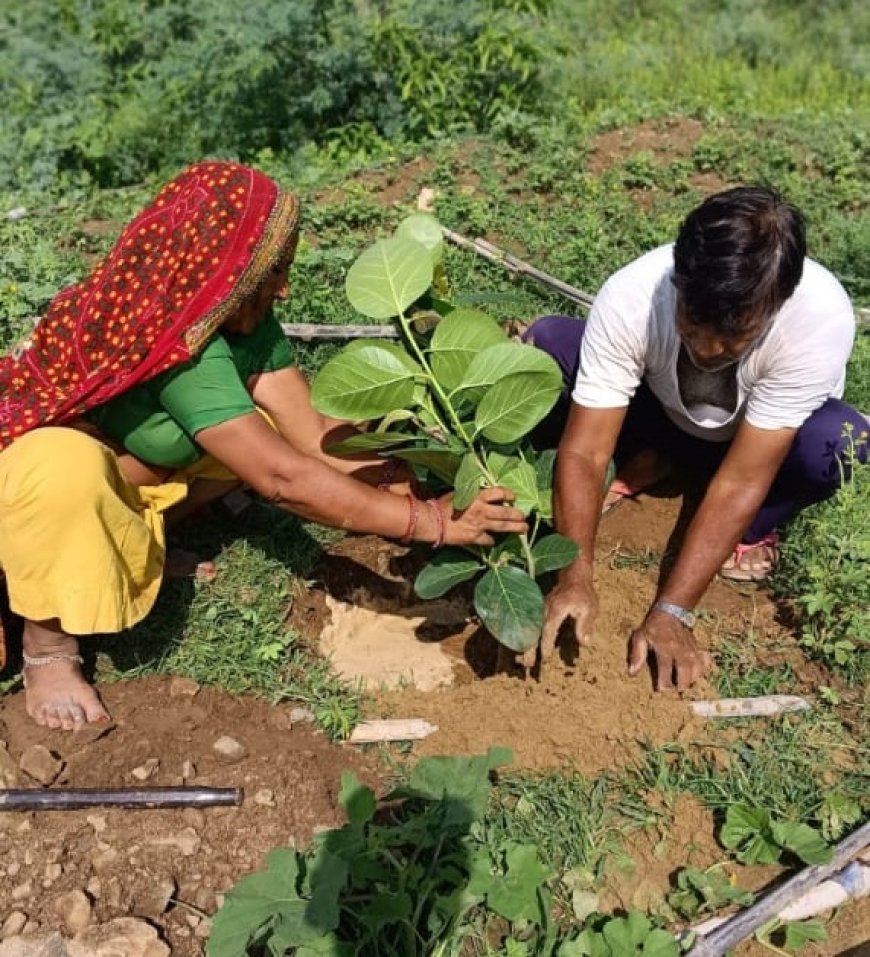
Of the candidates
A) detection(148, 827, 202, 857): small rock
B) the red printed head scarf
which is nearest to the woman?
the red printed head scarf

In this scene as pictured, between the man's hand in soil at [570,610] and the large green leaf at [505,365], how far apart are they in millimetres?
449

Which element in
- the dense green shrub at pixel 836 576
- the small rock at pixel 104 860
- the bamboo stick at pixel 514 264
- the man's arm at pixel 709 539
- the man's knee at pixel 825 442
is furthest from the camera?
the bamboo stick at pixel 514 264

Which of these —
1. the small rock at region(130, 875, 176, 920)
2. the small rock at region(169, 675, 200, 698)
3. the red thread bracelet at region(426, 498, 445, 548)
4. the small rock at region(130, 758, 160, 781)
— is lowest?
the small rock at region(169, 675, 200, 698)

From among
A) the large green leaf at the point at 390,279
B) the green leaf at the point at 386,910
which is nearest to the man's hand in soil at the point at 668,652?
Result: the green leaf at the point at 386,910

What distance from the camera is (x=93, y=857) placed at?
211 cm

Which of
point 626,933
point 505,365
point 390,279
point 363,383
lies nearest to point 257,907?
point 626,933

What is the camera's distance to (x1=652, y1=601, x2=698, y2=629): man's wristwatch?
8.04ft

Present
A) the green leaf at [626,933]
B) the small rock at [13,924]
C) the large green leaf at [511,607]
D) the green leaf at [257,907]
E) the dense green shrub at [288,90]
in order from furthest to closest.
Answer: the dense green shrub at [288,90], the large green leaf at [511,607], the small rock at [13,924], the green leaf at [626,933], the green leaf at [257,907]

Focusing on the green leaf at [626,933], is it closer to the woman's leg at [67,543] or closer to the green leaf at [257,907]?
the green leaf at [257,907]

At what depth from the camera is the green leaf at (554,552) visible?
229 centimetres

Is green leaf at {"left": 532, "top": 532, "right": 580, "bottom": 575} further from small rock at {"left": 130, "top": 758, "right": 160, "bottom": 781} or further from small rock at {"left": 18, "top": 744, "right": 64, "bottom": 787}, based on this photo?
small rock at {"left": 18, "top": 744, "right": 64, "bottom": 787}

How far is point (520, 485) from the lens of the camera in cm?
248

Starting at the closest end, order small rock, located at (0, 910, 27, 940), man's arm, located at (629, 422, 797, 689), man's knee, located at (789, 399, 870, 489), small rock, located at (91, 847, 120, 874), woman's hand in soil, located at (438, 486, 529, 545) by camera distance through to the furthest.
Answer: small rock, located at (0, 910, 27, 940)
small rock, located at (91, 847, 120, 874)
woman's hand in soil, located at (438, 486, 529, 545)
man's arm, located at (629, 422, 797, 689)
man's knee, located at (789, 399, 870, 489)

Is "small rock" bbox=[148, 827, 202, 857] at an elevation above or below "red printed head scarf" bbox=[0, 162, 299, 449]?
below
